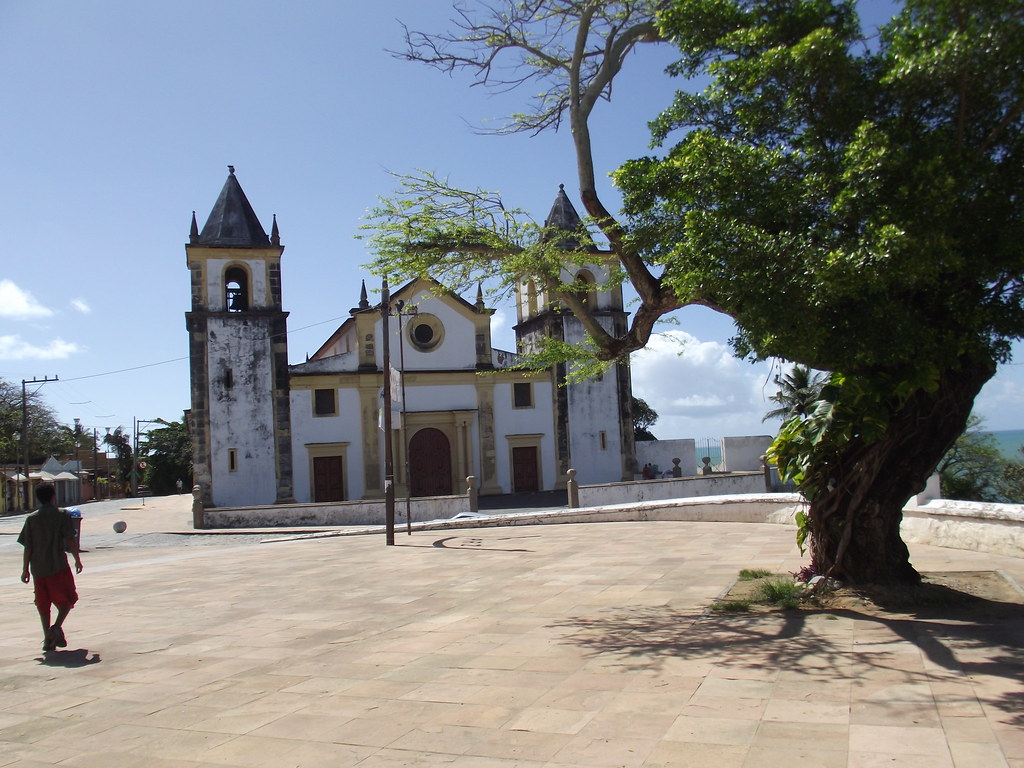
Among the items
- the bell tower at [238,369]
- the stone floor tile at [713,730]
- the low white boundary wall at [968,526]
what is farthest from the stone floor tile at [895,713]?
the bell tower at [238,369]

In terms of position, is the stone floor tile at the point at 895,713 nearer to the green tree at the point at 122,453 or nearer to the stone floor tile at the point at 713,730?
the stone floor tile at the point at 713,730

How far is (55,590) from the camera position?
7410 millimetres

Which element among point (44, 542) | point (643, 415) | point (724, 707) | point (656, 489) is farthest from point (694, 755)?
point (643, 415)

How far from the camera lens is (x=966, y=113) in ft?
20.5

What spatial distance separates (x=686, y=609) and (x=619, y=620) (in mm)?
701

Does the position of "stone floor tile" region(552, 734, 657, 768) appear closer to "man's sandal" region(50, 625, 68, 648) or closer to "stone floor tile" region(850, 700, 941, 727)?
"stone floor tile" region(850, 700, 941, 727)

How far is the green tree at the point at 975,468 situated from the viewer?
115ft

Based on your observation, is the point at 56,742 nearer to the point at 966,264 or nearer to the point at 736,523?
the point at 966,264

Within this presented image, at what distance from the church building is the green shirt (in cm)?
2028

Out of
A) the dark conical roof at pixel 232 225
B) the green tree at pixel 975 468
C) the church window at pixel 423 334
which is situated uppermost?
the dark conical roof at pixel 232 225

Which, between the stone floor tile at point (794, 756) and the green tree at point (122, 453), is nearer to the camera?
the stone floor tile at point (794, 756)

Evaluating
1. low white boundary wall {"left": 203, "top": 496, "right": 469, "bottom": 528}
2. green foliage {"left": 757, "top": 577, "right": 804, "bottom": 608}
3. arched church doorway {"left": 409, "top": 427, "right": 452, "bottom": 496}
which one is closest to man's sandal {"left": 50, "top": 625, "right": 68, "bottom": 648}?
green foliage {"left": 757, "top": 577, "right": 804, "bottom": 608}

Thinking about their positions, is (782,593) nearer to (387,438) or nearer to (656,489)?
(387,438)

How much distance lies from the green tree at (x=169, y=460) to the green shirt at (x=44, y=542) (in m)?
52.0
